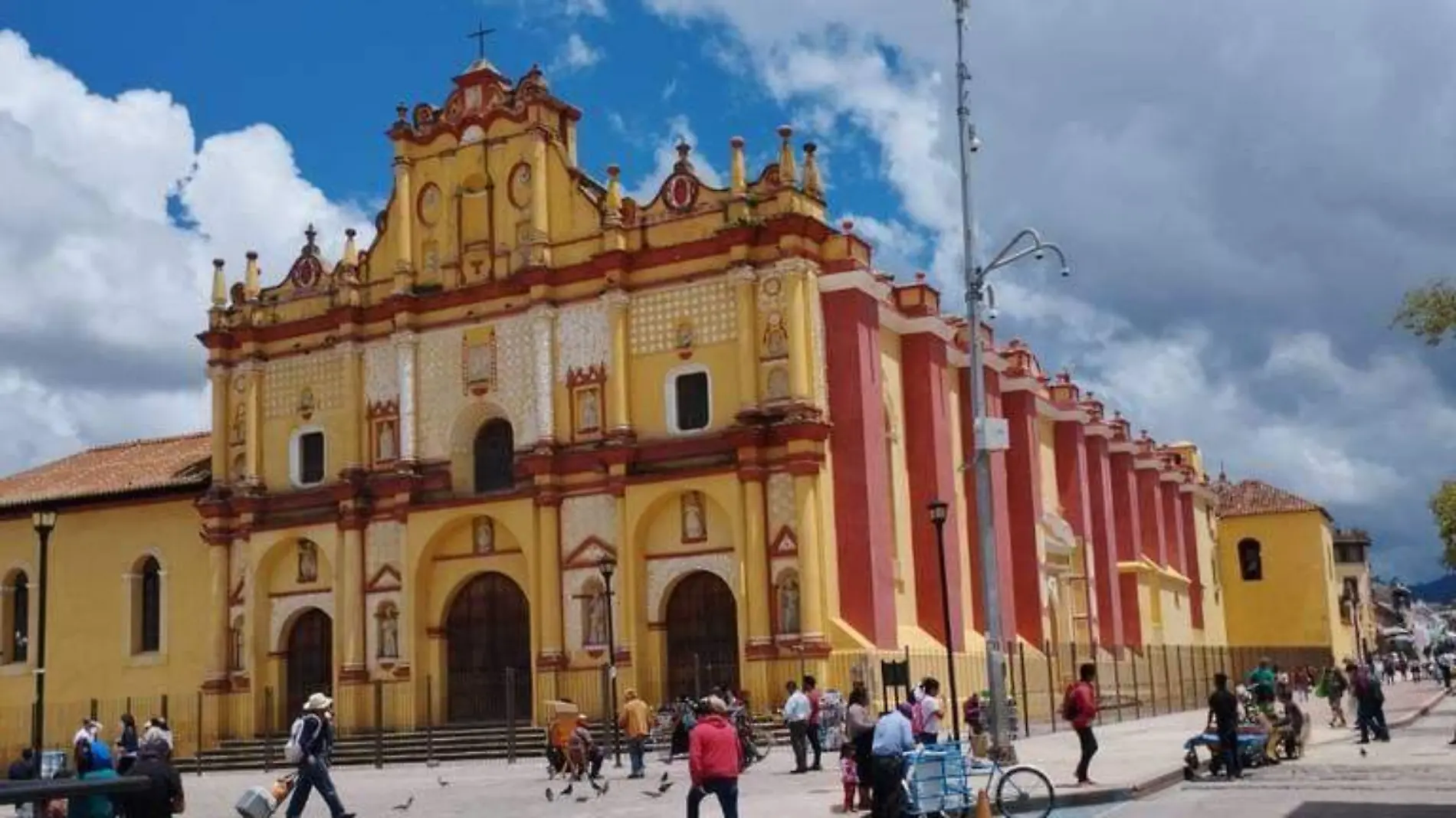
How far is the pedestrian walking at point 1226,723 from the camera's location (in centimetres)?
2086

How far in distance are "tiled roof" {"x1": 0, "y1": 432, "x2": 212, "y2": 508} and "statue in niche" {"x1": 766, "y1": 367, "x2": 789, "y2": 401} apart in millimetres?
16589

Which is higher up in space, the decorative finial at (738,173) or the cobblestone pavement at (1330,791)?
the decorative finial at (738,173)

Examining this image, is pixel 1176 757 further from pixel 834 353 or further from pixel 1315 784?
pixel 834 353

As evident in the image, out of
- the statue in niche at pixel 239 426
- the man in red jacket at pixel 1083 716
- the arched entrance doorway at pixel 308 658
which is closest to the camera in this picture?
the man in red jacket at pixel 1083 716

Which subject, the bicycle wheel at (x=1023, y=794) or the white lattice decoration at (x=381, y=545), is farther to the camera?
the white lattice decoration at (x=381, y=545)

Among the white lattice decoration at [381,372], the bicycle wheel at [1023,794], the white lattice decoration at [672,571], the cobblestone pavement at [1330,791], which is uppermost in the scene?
the white lattice decoration at [381,372]

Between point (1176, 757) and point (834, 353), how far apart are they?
42.3 feet

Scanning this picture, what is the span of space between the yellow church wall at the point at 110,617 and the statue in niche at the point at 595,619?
38.0ft

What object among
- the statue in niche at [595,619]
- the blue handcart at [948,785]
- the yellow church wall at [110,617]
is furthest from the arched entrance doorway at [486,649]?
the blue handcart at [948,785]

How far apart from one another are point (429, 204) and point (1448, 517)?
26688 mm

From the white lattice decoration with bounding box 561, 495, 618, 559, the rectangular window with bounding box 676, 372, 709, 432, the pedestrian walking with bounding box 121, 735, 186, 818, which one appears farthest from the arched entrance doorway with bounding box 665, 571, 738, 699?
the pedestrian walking with bounding box 121, 735, 186, 818

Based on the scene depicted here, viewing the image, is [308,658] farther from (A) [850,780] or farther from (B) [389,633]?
(A) [850,780]

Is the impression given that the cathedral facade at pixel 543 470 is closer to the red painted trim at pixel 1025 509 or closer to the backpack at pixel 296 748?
the red painted trim at pixel 1025 509

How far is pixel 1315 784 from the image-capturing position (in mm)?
19750
